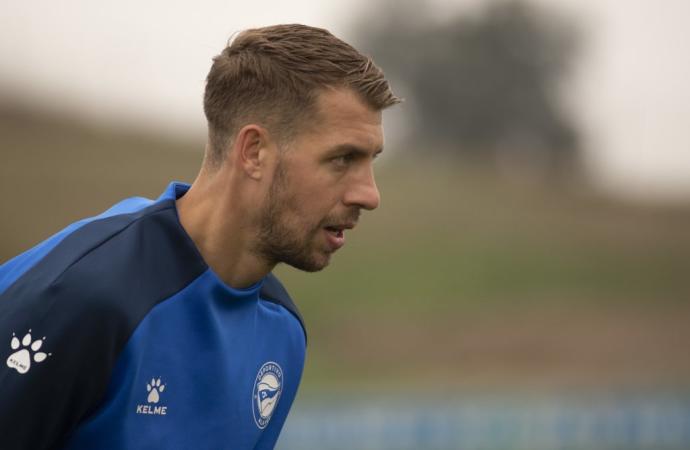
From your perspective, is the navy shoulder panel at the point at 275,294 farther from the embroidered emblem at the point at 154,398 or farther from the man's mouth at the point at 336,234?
the embroidered emblem at the point at 154,398

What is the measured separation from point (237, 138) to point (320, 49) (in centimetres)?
38

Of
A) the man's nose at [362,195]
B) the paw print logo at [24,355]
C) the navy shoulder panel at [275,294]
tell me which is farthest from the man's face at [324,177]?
the paw print logo at [24,355]

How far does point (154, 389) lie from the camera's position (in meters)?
3.34

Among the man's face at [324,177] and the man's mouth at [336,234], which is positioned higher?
the man's face at [324,177]

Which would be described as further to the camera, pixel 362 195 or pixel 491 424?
pixel 491 424

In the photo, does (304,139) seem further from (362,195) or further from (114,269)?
(114,269)

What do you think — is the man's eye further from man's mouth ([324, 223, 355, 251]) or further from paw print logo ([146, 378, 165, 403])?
paw print logo ([146, 378, 165, 403])

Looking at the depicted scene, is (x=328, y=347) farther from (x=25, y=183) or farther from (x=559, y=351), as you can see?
(x=25, y=183)

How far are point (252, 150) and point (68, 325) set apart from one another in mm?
871

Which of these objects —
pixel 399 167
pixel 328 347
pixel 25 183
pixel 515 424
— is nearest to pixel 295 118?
pixel 515 424

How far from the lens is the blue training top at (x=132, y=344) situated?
3.00m

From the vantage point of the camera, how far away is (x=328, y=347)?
2912 cm

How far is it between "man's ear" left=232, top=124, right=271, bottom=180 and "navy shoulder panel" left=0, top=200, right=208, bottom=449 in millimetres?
466

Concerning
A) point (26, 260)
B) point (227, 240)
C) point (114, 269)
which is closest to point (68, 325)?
point (114, 269)
